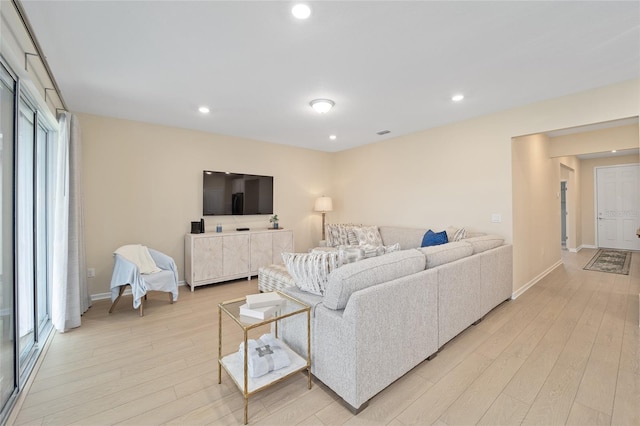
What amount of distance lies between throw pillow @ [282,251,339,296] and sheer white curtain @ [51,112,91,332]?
236 centimetres

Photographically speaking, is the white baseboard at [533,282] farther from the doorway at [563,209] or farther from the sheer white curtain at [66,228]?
the sheer white curtain at [66,228]

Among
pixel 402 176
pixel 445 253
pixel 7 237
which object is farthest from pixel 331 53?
pixel 402 176

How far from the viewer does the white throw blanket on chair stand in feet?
11.1

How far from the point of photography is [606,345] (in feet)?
7.90

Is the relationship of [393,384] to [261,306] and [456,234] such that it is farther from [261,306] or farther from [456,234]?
[456,234]

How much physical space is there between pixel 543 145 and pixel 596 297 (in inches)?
94.4

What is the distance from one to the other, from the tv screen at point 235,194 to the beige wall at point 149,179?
121mm

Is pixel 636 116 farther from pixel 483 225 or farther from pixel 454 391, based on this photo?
pixel 454 391

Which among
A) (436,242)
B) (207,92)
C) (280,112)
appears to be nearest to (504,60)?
(436,242)

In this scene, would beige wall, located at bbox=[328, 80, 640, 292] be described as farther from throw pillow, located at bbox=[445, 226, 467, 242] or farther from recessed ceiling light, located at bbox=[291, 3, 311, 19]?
recessed ceiling light, located at bbox=[291, 3, 311, 19]

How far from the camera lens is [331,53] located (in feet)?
7.38

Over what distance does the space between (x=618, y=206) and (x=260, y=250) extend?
27.8ft

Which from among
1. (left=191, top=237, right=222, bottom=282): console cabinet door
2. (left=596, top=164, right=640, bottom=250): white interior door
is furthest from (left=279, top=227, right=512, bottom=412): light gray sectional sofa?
(left=596, top=164, right=640, bottom=250): white interior door

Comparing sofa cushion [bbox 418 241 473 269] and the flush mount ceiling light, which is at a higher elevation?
the flush mount ceiling light
